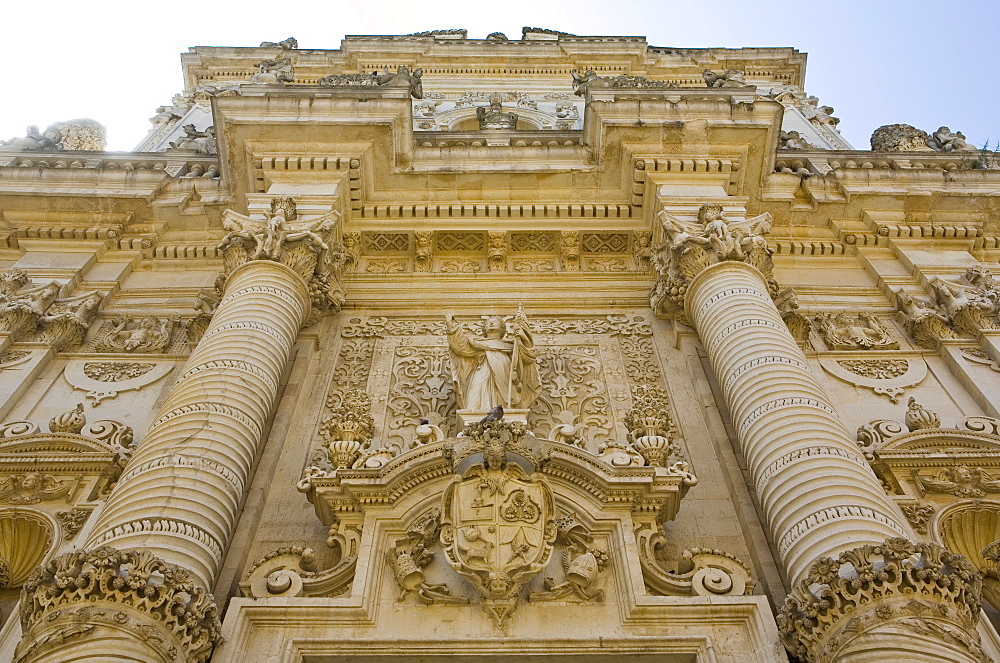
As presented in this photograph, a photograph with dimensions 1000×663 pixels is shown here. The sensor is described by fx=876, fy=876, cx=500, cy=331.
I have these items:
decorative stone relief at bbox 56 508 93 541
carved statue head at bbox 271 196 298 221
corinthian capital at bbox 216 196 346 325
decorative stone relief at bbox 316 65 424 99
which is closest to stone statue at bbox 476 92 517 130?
decorative stone relief at bbox 316 65 424 99

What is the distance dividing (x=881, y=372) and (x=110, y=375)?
28.9 feet

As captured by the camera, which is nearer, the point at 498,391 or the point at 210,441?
the point at 210,441

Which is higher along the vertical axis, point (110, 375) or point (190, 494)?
point (110, 375)

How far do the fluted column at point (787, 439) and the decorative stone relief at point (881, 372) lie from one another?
4.96 ft

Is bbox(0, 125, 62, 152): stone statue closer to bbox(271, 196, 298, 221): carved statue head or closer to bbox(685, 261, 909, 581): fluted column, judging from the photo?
bbox(271, 196, 298, 221): carved statue head

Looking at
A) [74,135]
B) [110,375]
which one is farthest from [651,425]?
[74,135]

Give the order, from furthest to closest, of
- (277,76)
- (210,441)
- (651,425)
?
(277,76)
(651,425)
(210,441)

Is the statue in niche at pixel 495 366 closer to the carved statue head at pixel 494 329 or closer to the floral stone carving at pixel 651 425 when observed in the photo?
the carved statue head at pixel 494 329

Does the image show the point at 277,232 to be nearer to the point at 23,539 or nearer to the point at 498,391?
the point at 498,391

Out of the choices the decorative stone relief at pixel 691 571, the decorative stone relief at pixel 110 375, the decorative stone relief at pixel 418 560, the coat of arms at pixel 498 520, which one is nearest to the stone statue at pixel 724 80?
the decorative stone relief at pixel 691 571

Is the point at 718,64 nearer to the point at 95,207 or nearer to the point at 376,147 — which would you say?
the point at 376,147

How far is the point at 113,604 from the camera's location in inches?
216

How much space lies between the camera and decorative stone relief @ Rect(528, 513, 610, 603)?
6.58 meters

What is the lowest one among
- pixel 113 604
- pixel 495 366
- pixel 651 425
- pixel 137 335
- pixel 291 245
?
Result: pixel 113 604
